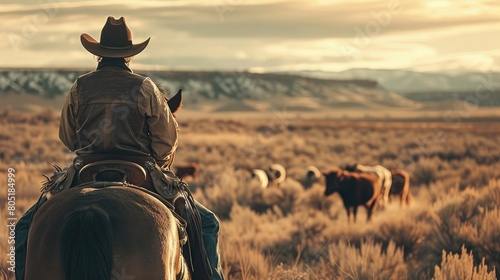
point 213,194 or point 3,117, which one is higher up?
point 213,194

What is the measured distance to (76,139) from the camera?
274 inches

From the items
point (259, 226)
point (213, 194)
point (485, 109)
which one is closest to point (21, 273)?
point (259, 226)

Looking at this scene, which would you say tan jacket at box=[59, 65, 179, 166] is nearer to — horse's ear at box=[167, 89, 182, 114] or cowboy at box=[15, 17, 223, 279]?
cowboy at box=[15, 17, 223, 279]

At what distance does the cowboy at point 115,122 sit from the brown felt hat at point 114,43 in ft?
0.04

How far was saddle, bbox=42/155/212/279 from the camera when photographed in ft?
21.3

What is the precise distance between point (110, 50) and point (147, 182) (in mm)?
1063

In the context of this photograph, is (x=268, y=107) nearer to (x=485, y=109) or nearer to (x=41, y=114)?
(x=485, y=109)

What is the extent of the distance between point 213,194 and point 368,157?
2243cm

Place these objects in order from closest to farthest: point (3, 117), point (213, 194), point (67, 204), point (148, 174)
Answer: point (67, 204), point (148, 174), point (213, 194), point (3, 117)

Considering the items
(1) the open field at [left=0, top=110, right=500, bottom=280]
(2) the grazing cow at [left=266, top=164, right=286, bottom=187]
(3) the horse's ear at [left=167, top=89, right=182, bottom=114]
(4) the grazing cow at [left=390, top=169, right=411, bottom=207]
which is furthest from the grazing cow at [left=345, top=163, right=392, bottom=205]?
(3) the horse's ear at [left=167, top=89, right=182, bottom=114]

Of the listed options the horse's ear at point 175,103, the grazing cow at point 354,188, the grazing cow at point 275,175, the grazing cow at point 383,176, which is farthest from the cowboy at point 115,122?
→ the grazing cow at point 275,175

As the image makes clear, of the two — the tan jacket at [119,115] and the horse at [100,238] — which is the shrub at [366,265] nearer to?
the tan jacket at [119,115]

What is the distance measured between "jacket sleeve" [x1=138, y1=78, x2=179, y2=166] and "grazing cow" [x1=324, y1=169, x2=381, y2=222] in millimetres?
12175

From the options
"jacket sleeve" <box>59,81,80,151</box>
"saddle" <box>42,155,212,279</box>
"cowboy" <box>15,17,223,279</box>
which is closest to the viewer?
"saddle" <box>42,155,212,279</box>
